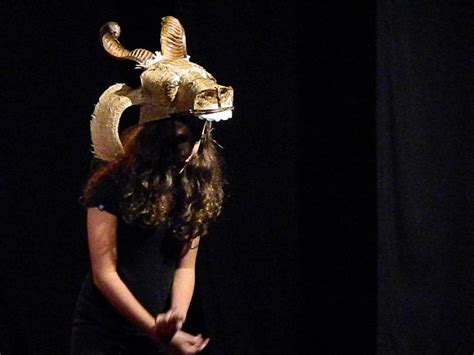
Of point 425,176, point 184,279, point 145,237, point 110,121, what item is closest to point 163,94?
point 110,121

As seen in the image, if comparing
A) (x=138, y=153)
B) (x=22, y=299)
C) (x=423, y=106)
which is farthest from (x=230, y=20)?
(x=22, y=299)

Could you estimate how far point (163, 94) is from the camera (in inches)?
98.3

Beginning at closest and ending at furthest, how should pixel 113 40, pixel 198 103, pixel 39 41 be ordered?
pixel 198 103 → pixel 113 40 → pixel 39 41

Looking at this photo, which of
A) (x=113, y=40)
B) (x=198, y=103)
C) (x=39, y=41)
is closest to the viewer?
(x=198, y=103)

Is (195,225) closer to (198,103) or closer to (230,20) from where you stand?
(198,103)

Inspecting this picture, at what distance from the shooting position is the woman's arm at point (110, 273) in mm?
2412

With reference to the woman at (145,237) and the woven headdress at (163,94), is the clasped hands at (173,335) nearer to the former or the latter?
the woman at (145,237)

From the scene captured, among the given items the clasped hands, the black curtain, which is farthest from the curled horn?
the black curtain

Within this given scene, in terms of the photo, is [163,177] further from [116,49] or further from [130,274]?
[116,49]

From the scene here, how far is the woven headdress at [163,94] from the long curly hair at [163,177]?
31 millimetres

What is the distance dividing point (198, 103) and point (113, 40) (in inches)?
12.9

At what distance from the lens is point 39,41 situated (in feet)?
10.2

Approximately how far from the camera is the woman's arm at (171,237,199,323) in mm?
2568

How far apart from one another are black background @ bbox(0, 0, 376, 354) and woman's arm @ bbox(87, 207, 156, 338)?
0.77 m
